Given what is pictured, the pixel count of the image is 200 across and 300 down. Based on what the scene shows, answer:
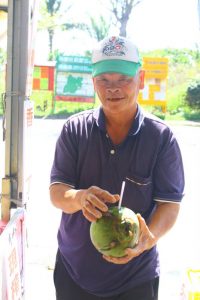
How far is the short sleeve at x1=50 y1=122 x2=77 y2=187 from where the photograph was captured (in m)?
2.09

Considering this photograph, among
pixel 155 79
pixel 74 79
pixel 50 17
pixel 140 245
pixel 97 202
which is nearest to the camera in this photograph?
pixel 97 202

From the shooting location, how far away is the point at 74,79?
19.5m

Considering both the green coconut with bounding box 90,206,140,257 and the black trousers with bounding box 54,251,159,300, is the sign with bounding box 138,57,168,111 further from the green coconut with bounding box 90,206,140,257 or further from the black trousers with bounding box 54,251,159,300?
the green coconut with bounding box 90,206,140,257

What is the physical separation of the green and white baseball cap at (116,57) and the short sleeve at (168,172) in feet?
1.17

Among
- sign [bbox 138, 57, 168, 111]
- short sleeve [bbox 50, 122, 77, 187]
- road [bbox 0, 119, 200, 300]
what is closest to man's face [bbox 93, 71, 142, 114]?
short sleeve [bbox 50, 122, 77, 187]

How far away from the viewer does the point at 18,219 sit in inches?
101

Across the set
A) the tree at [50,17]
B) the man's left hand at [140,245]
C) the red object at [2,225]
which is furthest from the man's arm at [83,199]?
the tree at [50,17]

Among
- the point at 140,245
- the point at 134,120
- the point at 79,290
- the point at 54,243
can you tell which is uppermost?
the point at 134,120

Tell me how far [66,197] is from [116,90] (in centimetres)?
50

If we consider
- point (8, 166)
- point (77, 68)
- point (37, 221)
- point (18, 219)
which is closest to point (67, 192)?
point (18, 219)

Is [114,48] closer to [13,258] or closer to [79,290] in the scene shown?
[79,290]

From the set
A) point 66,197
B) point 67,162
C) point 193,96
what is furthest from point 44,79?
point 66,197

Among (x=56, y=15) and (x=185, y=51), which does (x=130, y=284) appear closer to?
(x=185, y=51)

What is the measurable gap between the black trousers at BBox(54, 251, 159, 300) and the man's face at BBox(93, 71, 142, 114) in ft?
2.57
